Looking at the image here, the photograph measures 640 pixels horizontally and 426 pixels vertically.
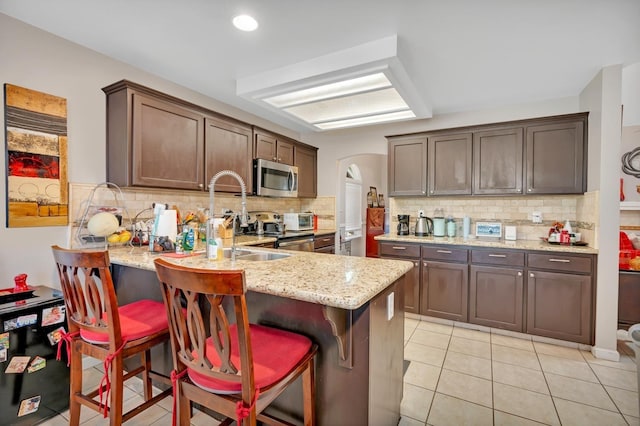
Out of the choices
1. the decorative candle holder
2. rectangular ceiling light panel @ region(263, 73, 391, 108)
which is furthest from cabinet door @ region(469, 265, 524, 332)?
the decorative candle holder

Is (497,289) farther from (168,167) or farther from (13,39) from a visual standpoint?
(13,39)

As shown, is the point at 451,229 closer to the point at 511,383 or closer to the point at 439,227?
the point at 439,227

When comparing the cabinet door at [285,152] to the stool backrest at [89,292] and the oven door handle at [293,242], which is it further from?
the stool backrest at [89,292]

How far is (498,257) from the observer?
3.06 metres

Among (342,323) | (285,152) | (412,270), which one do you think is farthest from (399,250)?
(342,323)

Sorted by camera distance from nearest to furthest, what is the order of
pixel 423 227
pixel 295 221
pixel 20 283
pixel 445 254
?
pixel 20 283 < pixel 445 254 < pixel 423 227 < pixel 295 221

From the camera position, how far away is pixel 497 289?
3068 mm

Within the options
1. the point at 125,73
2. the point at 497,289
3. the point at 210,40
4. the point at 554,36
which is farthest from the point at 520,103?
the point at 125,73

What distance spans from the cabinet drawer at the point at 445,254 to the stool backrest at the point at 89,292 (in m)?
2.95

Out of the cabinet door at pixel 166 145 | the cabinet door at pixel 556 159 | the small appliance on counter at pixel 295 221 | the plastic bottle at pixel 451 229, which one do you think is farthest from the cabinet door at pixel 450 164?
the cabinet door at pixel 166 145

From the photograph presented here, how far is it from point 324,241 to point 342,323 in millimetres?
3289

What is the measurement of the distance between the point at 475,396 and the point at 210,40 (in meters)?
3.23

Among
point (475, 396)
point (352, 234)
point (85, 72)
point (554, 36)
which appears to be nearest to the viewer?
point (475, 396)

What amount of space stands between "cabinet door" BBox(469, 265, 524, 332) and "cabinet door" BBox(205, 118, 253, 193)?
9.19 feet
